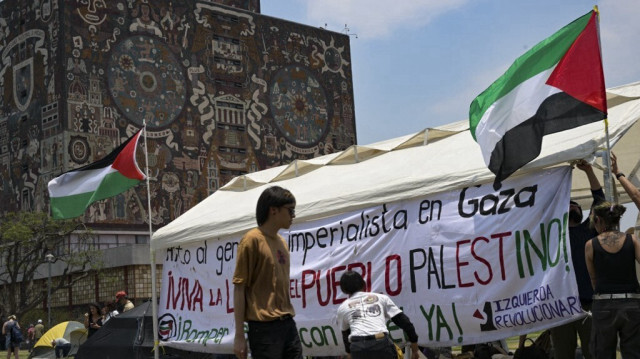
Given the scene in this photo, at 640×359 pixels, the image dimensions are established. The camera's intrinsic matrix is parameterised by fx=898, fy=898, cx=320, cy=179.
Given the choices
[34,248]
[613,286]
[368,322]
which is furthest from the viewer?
[34,248]

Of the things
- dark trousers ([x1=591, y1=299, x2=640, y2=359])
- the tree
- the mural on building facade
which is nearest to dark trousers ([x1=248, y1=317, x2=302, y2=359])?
dark trousers ([x1=591, y1=299, x2=640, y2=359])

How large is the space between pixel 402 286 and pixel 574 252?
201cm

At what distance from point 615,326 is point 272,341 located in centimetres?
284

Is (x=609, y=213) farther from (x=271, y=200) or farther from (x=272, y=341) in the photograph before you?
(x=272, y=341)

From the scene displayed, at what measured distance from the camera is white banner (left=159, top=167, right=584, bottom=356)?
8656mm

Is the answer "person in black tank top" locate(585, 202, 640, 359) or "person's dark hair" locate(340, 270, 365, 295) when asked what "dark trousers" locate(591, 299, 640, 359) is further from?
"person's dark hair" locate(340, 270, 365, 295)

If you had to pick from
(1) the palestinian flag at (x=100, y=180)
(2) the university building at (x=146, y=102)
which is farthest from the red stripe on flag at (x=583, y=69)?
(2) the university building at (x=146, y=102)

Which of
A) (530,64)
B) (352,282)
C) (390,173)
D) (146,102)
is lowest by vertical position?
(352,282)

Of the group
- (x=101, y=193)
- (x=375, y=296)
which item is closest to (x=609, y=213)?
(x=375, y=296)

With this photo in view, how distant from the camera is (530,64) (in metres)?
8.77

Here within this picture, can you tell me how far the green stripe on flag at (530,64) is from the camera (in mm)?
8547

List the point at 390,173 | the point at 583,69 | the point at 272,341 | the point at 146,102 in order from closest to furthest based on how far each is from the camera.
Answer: the point at 272,341 < the point at 583,69 < the point at 390,173 < the point at 146,102

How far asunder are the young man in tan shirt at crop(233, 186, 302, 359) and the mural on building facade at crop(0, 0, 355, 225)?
50034 mm

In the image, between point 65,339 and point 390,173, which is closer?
point 390,173
